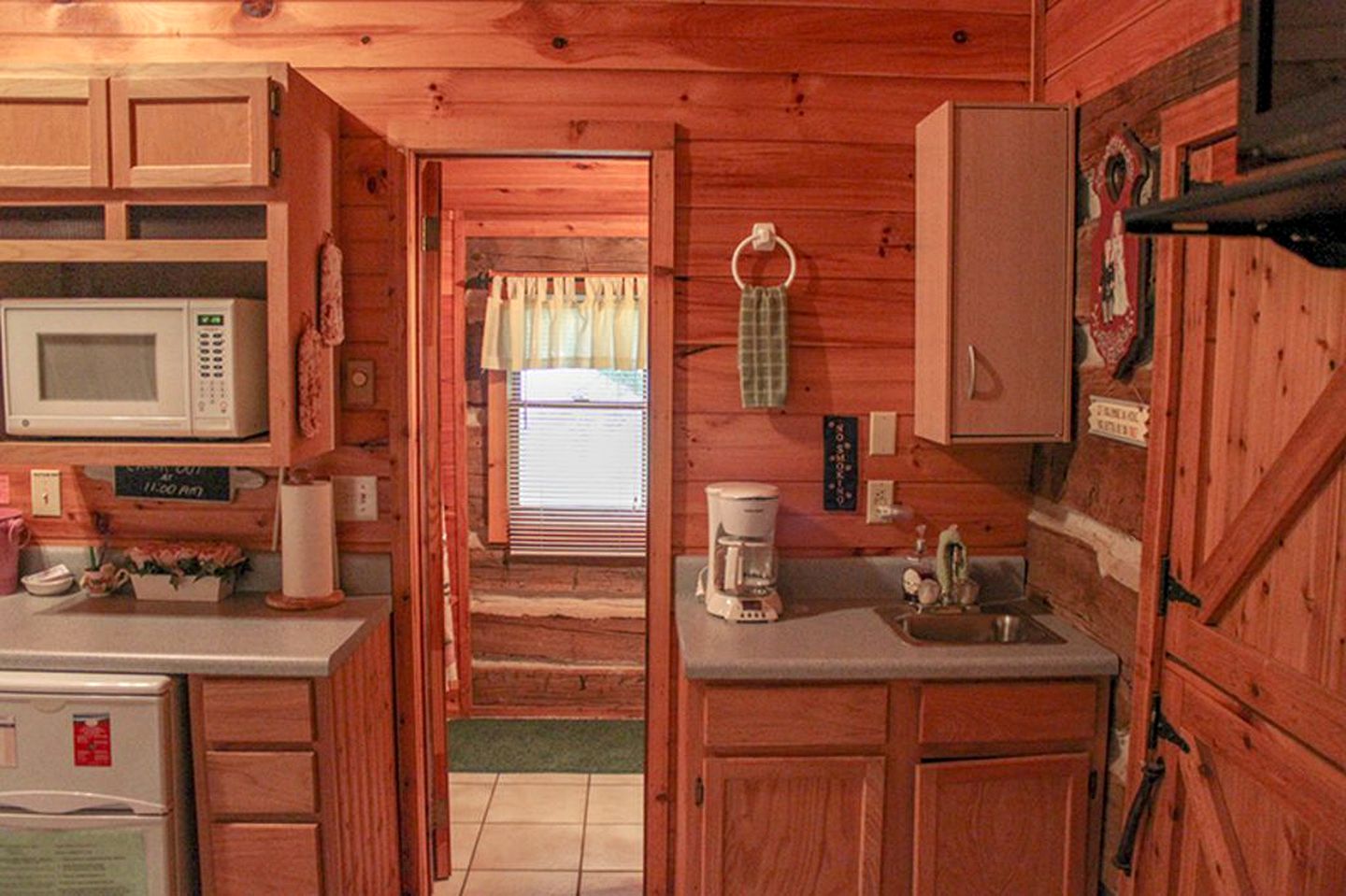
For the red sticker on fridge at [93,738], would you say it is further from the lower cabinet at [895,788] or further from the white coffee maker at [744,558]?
the white coffee maker at [744,558]

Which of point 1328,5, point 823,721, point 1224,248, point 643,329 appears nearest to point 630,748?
point 643,329

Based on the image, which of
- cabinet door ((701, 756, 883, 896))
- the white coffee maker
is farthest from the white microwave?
cabinet door ((701, 756, 883, 896))

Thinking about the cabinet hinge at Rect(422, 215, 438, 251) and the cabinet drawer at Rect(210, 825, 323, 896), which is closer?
the cabinet drawer at Rect(210, 825, 323, 896)

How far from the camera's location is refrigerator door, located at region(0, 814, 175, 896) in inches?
88.1

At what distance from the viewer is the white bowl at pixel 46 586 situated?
8.73ft

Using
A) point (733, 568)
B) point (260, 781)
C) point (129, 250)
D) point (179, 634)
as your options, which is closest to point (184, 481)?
point (179, 634)

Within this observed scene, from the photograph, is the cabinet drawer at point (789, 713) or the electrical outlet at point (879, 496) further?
the electrical outlet at point (879, 496)

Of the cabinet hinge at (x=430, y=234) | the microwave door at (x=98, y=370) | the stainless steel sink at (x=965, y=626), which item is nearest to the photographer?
the microwave door at (x=98, y=370)

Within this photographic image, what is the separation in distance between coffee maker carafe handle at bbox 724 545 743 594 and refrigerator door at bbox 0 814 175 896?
1.32 m

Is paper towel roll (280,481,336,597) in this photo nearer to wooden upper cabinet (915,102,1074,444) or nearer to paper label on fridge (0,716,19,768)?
paper label on fridge (0,716,19,768)

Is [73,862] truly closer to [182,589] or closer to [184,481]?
[182,589]

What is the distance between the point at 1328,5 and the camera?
1.25 m

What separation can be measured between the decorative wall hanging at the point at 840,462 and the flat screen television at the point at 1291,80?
4.68 ft

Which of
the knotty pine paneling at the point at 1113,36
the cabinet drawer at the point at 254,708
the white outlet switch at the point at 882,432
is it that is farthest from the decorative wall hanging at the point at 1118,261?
the cabinet drawer at the point at 254,708
